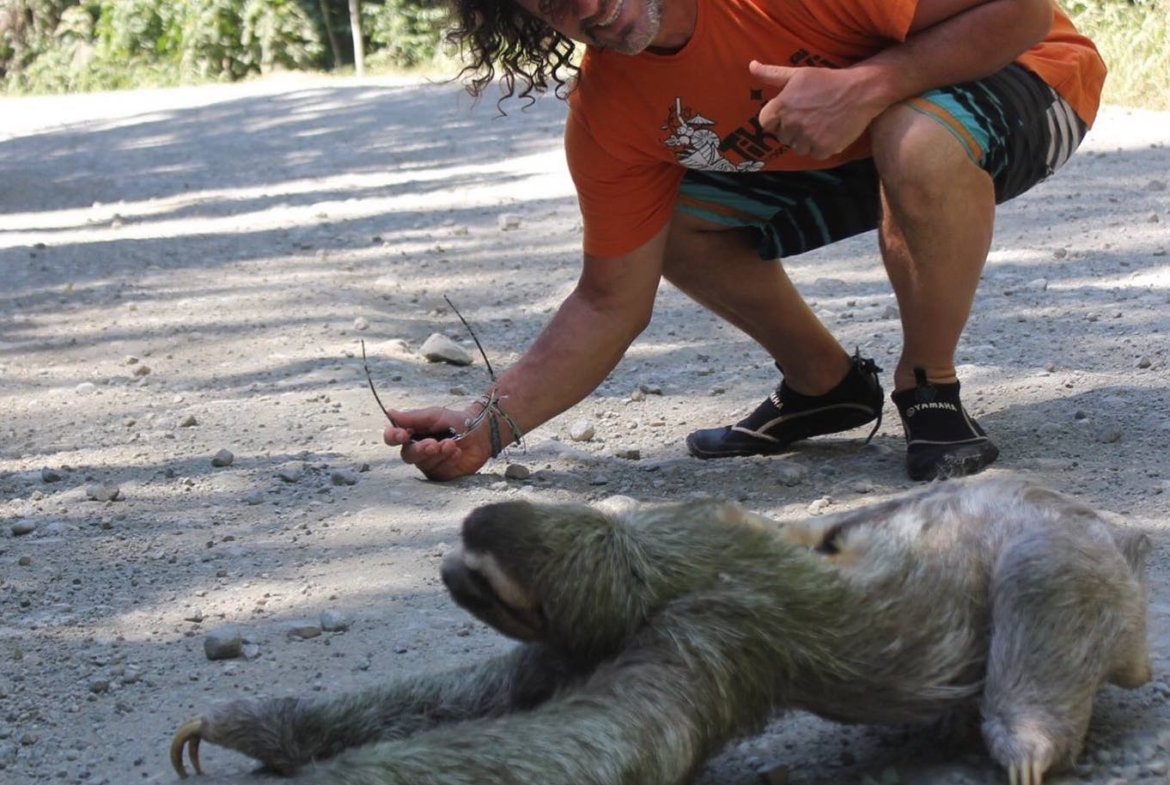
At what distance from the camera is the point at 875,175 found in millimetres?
4129

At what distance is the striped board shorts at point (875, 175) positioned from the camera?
3809 mm

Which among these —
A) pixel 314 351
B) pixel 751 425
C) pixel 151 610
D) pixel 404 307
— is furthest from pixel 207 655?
pixel 404 307

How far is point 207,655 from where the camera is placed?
3.05 m

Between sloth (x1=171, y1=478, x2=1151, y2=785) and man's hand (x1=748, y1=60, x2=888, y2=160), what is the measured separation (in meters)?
1.34

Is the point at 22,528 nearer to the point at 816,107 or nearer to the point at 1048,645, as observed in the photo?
the point at 816,107

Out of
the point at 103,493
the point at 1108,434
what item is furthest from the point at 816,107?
the point at 103,493

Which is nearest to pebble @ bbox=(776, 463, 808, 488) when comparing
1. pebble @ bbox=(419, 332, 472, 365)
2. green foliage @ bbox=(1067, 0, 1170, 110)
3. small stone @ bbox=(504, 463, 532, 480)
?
small stone @ bbox=(504, 463, 532, 480)

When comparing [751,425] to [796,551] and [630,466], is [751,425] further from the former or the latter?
[796,551]

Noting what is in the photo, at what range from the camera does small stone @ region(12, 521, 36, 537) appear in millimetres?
3848

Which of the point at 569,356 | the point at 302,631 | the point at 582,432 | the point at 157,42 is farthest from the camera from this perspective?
the point at 157,42

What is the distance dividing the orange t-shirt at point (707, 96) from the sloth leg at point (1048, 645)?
5.69 feet

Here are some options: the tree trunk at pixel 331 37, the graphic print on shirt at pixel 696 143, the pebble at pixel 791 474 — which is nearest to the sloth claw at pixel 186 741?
the pebble at pixel 791 474

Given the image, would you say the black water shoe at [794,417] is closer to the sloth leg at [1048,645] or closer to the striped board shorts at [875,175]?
the striped board shorts at [875,175]

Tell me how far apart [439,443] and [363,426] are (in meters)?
0.72
